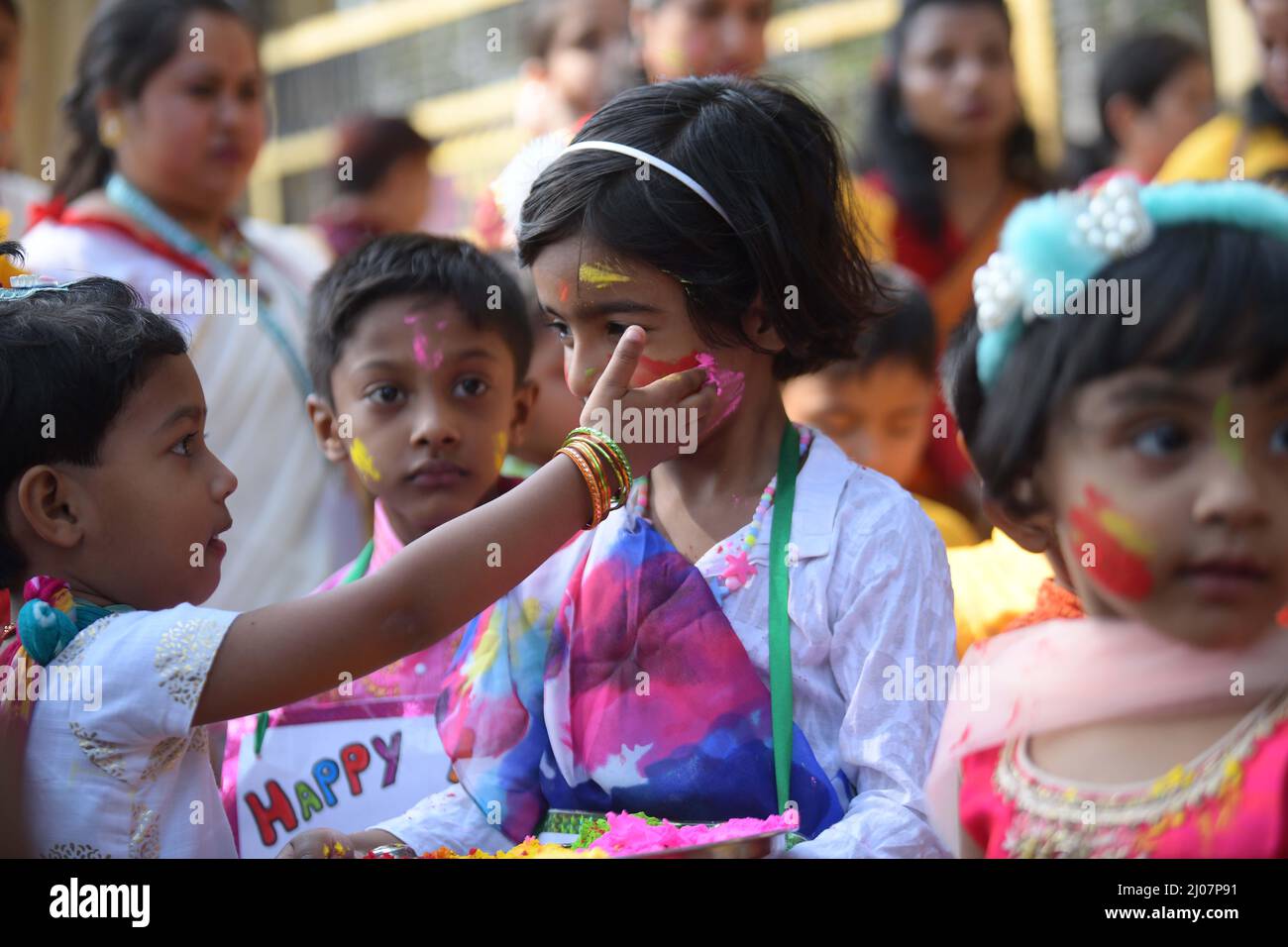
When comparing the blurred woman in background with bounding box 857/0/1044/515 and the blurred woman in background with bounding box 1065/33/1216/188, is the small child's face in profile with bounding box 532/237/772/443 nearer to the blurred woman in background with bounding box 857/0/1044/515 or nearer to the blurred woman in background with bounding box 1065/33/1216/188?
the blurred woman in background with bounding box 857/0/1044/515

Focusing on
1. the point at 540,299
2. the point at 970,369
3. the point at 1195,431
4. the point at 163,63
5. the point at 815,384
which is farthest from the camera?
the point at 163,63

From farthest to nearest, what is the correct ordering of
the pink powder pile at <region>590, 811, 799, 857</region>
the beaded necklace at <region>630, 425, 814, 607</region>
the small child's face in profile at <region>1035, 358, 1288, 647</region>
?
1. the beaded necklace at <region>630, 425, 814, 607</region>
2. the pink powder pile at <region>590, 811, 799, 857</region>
3. the small child's face in profile at <region>1035, 358, 1288, 647</region>

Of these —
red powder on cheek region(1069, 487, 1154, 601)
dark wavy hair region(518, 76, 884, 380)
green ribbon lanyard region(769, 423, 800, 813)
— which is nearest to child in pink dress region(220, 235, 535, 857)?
dark wavy hair region(518, 76, 884, 380)

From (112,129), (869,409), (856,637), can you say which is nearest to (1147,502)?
(856,637)

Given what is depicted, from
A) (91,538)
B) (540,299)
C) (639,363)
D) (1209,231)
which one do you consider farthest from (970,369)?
(91,538)

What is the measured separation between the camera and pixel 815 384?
321 centimetres

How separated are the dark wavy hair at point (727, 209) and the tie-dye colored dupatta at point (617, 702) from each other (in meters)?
0.34

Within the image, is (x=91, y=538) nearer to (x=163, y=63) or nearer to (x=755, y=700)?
(x=755, y=700)

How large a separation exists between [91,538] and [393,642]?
1.37ft

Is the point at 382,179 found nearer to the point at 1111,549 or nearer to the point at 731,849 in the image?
the point at 731,849

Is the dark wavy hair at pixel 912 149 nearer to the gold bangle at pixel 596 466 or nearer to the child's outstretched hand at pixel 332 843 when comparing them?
the gold bangle at pixel 596 466

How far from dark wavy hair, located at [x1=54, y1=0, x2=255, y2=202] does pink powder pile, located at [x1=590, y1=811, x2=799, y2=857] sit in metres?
2.49

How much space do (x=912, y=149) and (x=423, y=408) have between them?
2.10 meters

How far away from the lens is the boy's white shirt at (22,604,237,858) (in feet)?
5.78
